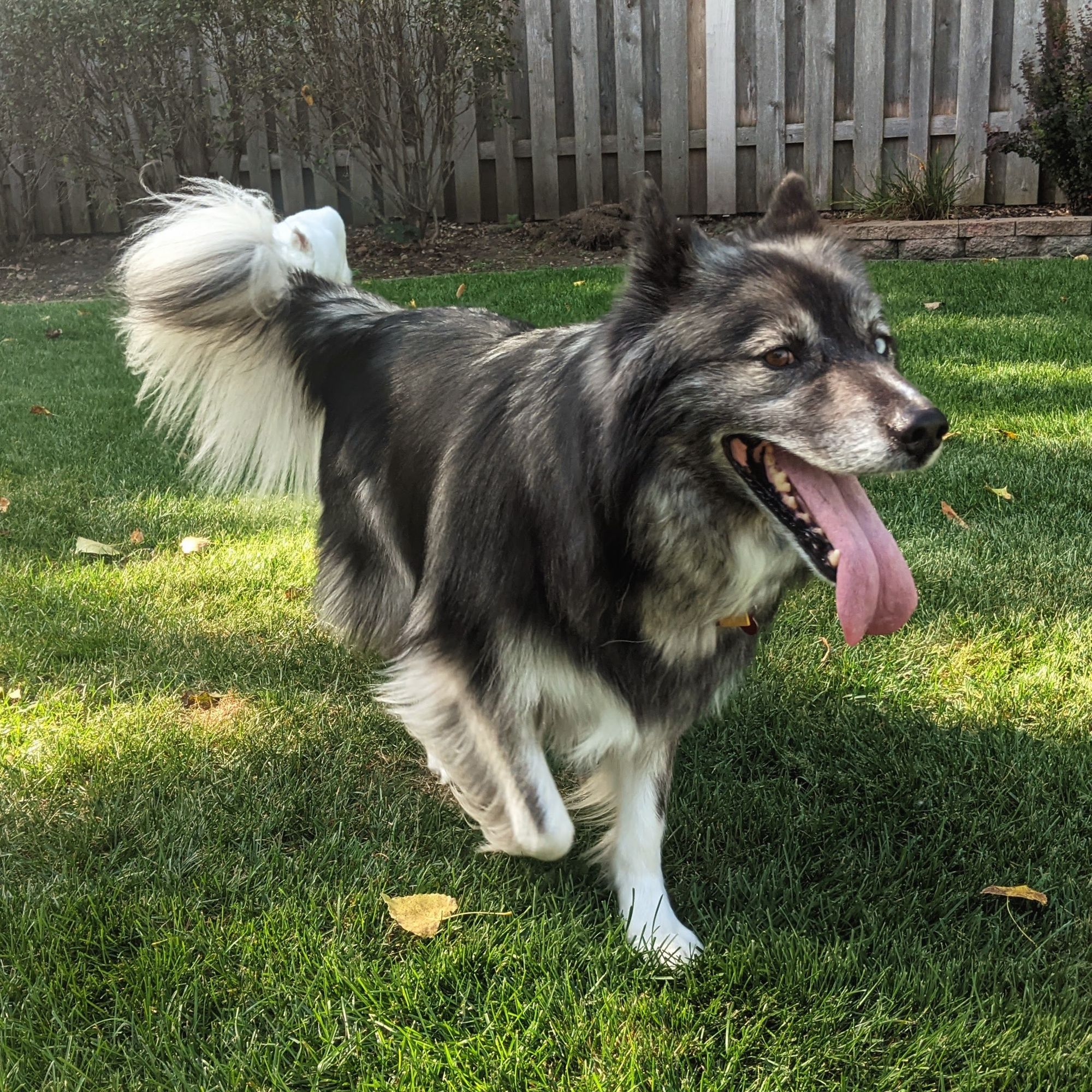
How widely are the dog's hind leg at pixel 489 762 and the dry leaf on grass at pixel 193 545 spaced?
1921 millimetres

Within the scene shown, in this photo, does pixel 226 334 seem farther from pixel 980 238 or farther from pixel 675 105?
pixel 675 105

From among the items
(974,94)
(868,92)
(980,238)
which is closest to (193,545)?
(980,238)

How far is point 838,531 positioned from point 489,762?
36.8 inches

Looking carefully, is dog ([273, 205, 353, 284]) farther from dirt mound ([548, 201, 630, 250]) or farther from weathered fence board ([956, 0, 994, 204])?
weathered fence board ([956, 0, 994, 204])

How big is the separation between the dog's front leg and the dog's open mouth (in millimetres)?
597

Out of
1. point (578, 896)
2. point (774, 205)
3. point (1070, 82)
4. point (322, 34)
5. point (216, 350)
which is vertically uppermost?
point (322, 34)

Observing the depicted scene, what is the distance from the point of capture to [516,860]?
242 centimetres

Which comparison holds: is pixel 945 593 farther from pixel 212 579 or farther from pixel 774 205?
pixel 212 579

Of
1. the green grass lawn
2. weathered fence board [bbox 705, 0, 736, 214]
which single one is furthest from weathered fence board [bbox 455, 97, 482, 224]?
the green grass lawn

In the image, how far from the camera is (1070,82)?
310 inches

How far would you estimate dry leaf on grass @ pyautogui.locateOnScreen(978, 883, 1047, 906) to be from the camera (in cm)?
223

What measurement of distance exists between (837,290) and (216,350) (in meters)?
2.18

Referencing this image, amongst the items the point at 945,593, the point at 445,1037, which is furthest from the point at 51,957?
the point at 945,593

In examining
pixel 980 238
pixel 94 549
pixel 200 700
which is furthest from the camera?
pixel 980 238
